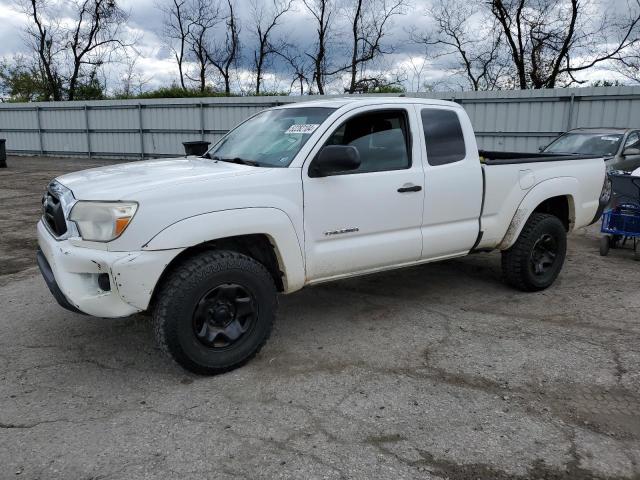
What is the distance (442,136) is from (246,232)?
2.08 meters

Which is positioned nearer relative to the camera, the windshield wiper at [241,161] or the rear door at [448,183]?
the windshield wiper at [241,161]

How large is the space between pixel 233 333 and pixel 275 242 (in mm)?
673

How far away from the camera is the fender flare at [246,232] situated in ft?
11.1

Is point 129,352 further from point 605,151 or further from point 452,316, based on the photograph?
point 605,151

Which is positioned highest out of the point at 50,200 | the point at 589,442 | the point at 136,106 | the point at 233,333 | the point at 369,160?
the point at 136,106

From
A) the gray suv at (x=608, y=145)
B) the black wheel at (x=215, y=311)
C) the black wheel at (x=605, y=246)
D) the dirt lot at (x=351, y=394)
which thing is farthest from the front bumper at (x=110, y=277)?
the gray suv at (x=608, y=145)

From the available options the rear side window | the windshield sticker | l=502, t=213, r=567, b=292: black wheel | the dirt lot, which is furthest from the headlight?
l=502, t=213, r=567, b=292: black wheel

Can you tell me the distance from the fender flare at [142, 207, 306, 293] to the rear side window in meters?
1.50

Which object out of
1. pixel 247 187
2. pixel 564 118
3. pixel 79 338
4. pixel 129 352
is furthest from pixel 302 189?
pixel 564 118

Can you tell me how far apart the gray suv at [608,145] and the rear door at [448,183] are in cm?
575

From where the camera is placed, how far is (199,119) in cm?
2047

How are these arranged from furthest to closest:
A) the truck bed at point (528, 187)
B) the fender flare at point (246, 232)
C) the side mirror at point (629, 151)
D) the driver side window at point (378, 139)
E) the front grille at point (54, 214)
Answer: the side mirror at point (629, 151) < the truck bed at point (528, 187) < the driver side window at point (378, 139) < the front grille at point (54, 214) < the fender flare at point (246, 232)

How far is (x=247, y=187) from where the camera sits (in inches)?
144

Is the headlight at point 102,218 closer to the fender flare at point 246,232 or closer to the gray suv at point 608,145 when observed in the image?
the fender flare at point 246,232
